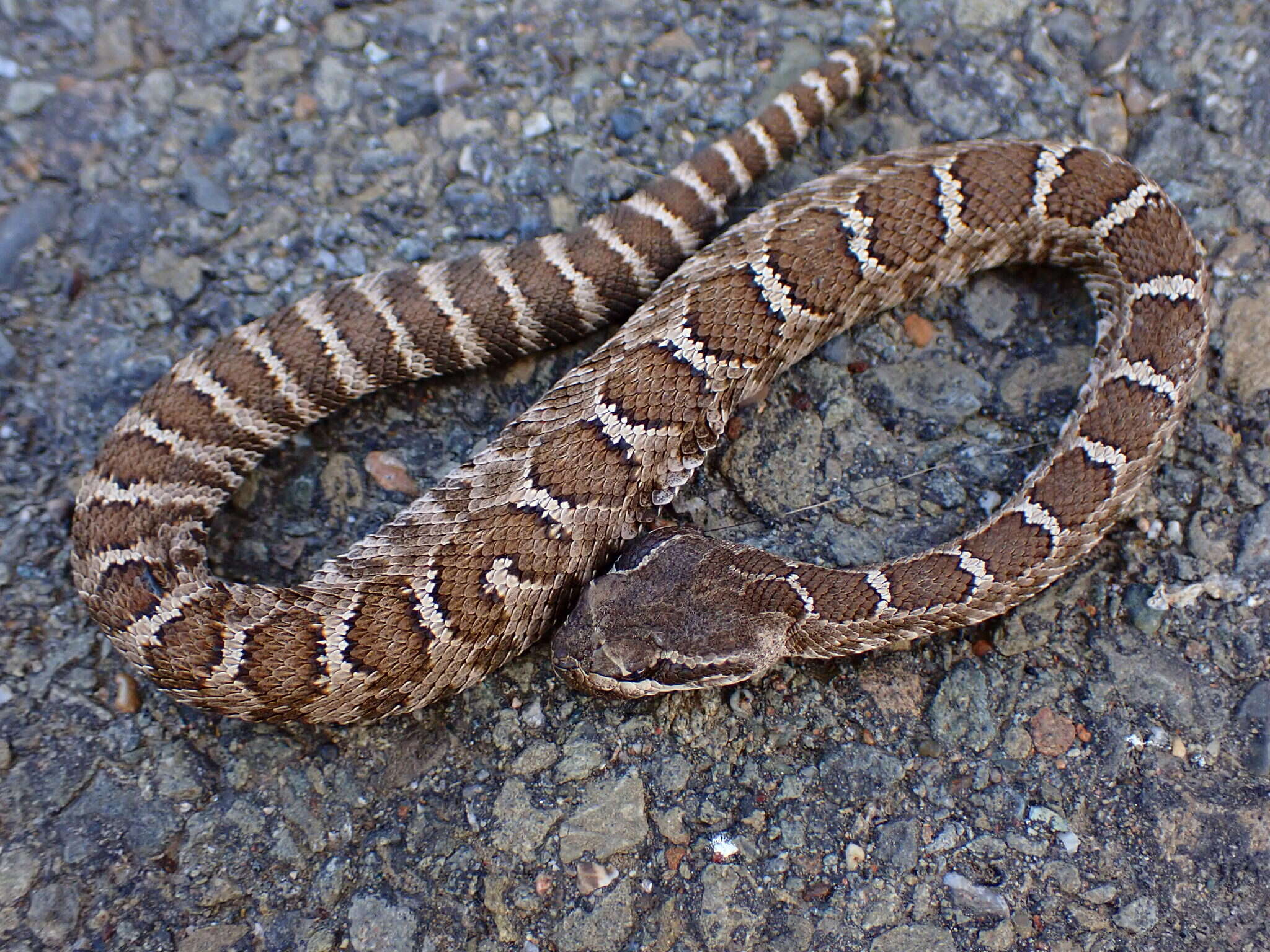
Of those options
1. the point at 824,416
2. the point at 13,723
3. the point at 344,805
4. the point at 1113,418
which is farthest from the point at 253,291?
the point at 1113,418

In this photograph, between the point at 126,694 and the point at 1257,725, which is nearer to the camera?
the point at 1257,725

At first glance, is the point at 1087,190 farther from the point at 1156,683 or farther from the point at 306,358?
the point at 306,358

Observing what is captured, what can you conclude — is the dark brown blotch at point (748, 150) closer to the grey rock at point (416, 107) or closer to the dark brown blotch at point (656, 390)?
the dark brown blotch at point (656, 390)

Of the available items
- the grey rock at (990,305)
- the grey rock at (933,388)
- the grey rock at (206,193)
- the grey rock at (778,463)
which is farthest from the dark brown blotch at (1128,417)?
the grey rock at (206,193)

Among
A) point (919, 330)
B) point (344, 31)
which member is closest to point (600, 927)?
point (919, 330)

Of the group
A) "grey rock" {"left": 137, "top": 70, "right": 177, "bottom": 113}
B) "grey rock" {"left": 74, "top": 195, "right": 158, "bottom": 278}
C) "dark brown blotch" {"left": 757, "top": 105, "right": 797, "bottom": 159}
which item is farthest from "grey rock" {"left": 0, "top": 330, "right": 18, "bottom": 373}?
"dark brown blotch" {"left": 757, "top": 105, "right": 797, "bottom": 159}

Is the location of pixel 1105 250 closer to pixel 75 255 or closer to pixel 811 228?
pixel 811 228

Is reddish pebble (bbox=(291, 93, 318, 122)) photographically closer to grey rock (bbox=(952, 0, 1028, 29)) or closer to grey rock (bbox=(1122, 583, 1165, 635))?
grey rock (bbox=(952, 0, 1028, 29))
